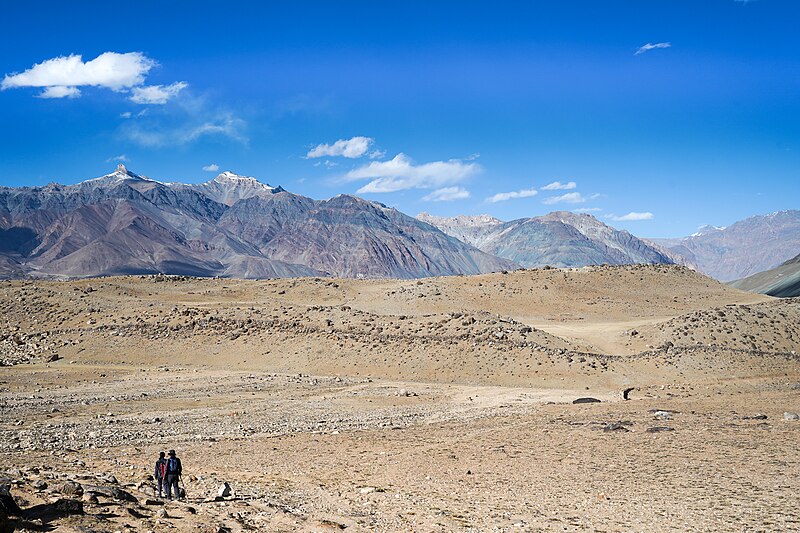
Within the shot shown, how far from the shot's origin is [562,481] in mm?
17438

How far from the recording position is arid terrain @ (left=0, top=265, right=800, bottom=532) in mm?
14117

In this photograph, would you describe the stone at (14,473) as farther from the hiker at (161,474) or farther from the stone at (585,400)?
the stone at (585,400)

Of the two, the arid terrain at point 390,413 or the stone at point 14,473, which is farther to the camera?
the arid terrain at point 390,413

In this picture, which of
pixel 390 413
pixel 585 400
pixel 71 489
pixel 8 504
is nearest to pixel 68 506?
pixel 8 504

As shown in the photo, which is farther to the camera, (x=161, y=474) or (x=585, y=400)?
(x=585, y=400)

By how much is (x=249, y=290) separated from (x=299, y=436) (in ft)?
159

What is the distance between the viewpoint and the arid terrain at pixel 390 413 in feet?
46.3

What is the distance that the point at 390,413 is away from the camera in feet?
95.8

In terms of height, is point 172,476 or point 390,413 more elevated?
point 172,476

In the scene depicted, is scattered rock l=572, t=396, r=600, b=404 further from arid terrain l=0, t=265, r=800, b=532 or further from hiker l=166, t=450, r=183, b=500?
hiker l=166, t=450, r=183, b=500

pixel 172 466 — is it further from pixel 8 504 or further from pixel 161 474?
pixel 8 504

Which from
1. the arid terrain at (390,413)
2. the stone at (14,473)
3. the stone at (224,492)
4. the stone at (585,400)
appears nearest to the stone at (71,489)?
the arid terrain at (390,413)

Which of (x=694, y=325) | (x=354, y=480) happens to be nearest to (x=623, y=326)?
(x=694, y=325)

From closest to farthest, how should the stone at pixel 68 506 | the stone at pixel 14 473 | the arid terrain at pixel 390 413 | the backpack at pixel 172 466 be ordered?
1. the stone at pixel 68 506
2. the stone at pixel 14 473
3. the arid terrain at pixel 390 413
4. the backpack at pixel 172 466
